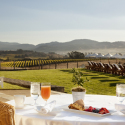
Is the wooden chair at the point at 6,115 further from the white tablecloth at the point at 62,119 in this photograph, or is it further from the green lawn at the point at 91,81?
the green lawn at the point at 91,81

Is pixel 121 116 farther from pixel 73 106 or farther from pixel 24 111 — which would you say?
pixel 24 111

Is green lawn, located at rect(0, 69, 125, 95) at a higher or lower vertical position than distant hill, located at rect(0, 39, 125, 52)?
lower

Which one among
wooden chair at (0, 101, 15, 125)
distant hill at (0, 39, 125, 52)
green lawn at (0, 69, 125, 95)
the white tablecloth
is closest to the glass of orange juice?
the white tablecloth

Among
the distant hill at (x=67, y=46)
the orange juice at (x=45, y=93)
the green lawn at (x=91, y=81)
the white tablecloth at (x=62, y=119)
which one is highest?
the distant hill at (x=67, y=46)

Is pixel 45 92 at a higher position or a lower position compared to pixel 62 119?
higher

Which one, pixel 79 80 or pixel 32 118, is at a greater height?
pixel 79 80

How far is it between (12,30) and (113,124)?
287 feet

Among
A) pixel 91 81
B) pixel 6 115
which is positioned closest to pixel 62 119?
pixel 6 115

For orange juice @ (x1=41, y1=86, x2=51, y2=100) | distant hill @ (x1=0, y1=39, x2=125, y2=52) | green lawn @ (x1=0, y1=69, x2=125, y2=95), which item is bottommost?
green lawn @ (x1=0, y1=69, x2=125, y2=95)

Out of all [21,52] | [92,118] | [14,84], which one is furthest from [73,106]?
[21,52]

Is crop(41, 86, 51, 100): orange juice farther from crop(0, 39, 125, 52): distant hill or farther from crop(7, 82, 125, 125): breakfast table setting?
crop(0, 39, 125, 52): distant hill

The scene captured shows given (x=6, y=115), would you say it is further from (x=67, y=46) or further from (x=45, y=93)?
(x=67, y=46)

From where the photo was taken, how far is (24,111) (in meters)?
2.07

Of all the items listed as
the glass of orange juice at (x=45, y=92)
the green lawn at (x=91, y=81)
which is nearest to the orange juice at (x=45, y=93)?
the glass of orange juice at (x=45, y=92)
